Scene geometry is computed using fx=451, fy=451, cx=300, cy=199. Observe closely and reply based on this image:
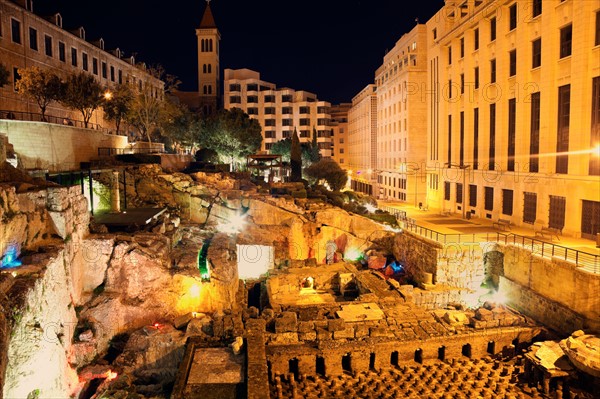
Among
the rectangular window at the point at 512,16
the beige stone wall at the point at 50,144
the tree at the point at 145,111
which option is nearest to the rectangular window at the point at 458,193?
the rectangular window at the point at 512,16

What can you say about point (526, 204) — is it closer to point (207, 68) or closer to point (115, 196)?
point (115, 196)

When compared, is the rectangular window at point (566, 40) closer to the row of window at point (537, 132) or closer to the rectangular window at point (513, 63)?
the row of window at point (537, 132)

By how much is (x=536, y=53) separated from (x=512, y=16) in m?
4.53

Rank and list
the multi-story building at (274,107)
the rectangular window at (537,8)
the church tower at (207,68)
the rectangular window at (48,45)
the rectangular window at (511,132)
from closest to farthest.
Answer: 1. the rectangular window at (537,8)
2. the rectangular window at (511,132)
3. the rectangular window at (48,45)
4. the church tower at (207,68)
5. the multi-story building at (274,107)

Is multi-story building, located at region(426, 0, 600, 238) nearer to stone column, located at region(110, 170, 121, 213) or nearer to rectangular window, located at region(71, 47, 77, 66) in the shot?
stone column, located at region(110, 170, 121, 213)

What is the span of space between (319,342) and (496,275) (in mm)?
12683

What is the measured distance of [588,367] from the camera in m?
17.1

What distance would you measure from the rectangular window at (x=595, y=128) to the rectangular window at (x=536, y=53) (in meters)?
5.25

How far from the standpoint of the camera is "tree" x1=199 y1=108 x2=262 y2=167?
180 ft

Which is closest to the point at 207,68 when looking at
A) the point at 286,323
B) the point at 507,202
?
the point at 507,202

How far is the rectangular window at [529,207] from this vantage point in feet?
99.0

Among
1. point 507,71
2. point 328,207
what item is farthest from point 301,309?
point 507,71

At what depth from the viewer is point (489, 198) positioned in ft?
117

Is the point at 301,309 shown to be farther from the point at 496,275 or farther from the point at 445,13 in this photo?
the point at 445,13
